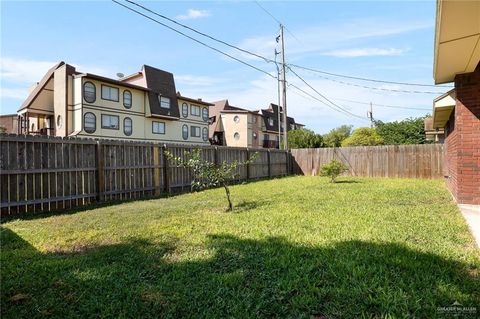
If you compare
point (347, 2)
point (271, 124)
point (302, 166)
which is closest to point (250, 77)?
point (302, 166)

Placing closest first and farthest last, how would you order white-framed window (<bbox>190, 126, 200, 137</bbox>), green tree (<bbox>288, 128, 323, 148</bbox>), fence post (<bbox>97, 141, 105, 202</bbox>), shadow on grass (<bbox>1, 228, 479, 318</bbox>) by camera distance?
shadow on grass (<bbox>1, 228, 479, 318</bbox>) < fence post (<bbox>97, 141, 105, 202</bbox>) < white-framed window (<bbox>190, 126, 200, 137</bbox>) < green tree (<bbox>288, 128, 323, 148</bbox>)

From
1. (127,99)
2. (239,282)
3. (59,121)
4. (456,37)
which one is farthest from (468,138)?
(59,121)

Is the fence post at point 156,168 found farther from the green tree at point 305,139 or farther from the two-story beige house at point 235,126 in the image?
the two-story beige house at point 235,126

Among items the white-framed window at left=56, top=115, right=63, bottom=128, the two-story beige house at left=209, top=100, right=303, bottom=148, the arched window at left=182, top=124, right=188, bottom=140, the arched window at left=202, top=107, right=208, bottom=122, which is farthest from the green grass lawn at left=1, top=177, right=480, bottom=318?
the two-story beige house at left=209, top=100, right=303, bottom=148

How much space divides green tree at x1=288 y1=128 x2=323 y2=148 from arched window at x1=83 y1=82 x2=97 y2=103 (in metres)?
20.0

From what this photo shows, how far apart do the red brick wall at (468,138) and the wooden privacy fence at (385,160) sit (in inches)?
336

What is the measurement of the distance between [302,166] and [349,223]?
45.2ft

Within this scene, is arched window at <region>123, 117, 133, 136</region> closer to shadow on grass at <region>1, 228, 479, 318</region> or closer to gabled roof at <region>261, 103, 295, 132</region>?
shadow on grass at <region>1, 228, 479, 318</region>

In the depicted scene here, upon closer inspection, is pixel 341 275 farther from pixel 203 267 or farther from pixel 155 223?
pixel 155 223

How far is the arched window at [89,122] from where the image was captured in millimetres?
21391

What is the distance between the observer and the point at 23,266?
3.32m

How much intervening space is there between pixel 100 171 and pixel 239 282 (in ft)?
21.0

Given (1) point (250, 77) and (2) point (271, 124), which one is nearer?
(1) point (250, 77)

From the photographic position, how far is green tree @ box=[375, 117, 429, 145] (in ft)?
78.6
